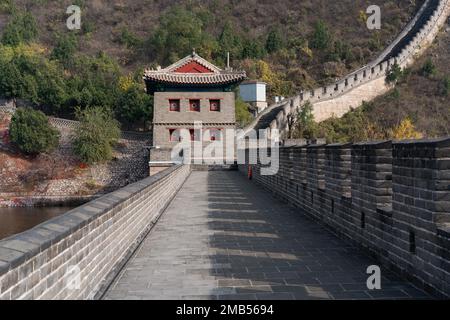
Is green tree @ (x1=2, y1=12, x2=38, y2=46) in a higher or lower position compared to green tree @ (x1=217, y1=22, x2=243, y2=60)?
higher

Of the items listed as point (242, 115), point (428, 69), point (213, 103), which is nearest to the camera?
point (213, 103)

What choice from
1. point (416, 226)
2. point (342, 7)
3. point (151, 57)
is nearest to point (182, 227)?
point (416, 226)

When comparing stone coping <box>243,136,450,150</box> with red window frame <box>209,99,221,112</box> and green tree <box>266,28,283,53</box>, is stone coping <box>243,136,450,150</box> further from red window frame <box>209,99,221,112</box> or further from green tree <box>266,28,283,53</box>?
green tree <box>266,28,283,53</box>

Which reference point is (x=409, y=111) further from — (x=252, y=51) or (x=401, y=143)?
(x=401, y=143)

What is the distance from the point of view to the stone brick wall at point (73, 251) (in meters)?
3.27

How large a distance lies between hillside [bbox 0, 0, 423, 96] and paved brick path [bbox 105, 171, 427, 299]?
45.5 m

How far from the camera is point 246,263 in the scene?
6387 mm

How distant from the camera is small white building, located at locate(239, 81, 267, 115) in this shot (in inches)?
1885

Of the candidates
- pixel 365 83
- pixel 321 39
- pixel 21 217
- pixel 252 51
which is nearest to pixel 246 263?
pixel 21 217

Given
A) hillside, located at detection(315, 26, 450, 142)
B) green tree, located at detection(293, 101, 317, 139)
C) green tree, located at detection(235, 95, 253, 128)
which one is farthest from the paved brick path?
green tree, located at detection(235, 95, 253, 128)

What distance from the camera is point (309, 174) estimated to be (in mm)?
10641

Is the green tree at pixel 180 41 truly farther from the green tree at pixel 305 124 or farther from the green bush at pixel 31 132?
the green bush at pixel 31 132

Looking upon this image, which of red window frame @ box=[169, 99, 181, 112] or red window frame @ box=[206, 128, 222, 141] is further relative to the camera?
red window frame @ box=[169, 99, 181, 112]

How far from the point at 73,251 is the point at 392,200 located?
389cm
